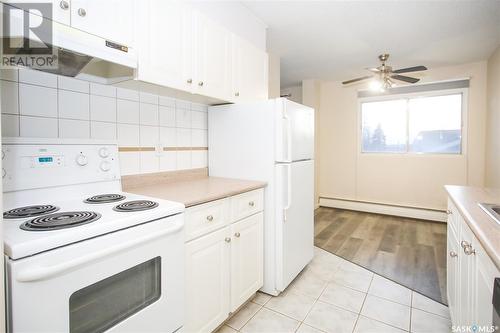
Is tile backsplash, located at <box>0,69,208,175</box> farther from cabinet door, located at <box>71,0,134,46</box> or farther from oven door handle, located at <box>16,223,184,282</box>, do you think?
oven door handle, located at <box>16,223,184,282</box>

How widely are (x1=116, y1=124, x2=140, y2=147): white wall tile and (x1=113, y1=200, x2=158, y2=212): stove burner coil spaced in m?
0.60

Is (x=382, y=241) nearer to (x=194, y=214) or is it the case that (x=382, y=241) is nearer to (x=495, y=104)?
(x=495, y=104)

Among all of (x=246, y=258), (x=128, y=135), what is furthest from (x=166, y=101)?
(x=246, y=258)

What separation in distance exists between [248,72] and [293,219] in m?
1.35

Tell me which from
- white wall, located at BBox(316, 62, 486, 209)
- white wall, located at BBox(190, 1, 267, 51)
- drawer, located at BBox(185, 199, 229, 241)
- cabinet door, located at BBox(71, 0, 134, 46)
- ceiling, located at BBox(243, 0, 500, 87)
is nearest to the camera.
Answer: cabinet door, located at BBox(71, 0, 134, 46)

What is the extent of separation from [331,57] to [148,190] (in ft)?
10.4

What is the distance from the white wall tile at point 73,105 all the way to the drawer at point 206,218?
0.87m

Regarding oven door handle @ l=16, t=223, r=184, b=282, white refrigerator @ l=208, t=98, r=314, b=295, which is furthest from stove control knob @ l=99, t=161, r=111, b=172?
white refrigerator @ l=208, t=98, r=314, b=295

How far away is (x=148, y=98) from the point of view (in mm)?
1866

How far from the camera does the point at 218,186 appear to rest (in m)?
1.83

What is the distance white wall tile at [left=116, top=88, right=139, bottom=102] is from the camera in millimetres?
1698

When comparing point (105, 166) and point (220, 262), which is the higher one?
point (105, 166)

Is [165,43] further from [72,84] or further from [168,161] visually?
[168,161]

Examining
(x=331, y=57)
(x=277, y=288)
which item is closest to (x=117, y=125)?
(x=277, y=288)
